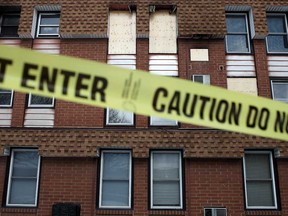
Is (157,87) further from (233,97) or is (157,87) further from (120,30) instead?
(120,30)

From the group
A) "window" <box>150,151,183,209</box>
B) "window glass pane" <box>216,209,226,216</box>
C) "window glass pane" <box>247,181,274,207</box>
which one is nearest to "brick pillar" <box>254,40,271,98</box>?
"window glass pane" <box>247,181,274,207</box>

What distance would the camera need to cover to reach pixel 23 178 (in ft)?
34.0

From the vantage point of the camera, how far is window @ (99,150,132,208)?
10141mm

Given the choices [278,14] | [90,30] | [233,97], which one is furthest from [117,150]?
[278,14]

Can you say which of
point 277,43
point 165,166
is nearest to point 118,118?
point 165,166

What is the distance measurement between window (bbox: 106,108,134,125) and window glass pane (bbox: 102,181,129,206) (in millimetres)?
1675

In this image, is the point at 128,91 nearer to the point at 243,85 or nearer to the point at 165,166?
the point at 165,166

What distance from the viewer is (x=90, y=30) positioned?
11.3 m

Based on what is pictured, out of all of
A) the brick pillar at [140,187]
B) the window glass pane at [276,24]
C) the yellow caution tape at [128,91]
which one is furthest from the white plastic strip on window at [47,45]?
the yellow caution tape at [128,91]

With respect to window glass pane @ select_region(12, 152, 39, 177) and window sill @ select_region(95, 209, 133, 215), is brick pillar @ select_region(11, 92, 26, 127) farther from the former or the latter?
window sill @ select_region(95, 209, 133, 215)

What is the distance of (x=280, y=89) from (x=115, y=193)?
18.7 ft

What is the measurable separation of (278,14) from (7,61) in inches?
390

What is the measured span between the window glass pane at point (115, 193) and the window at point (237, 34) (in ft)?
16.9

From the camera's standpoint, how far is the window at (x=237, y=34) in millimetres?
11609
